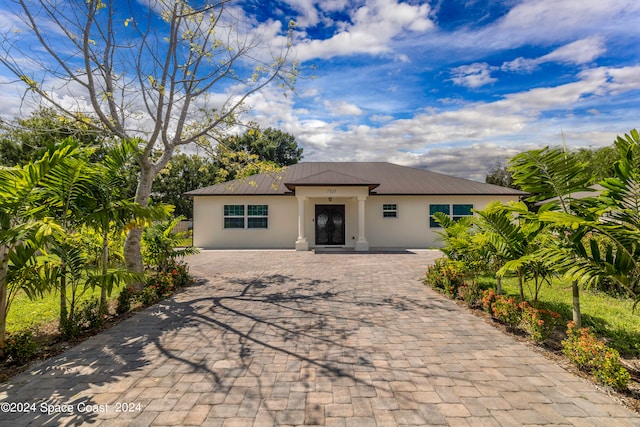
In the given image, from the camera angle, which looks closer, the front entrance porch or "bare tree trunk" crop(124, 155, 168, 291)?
"bare tree trunk" crop(124, 155, 168, 291)

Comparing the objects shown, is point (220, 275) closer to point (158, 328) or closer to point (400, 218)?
point (158, 328)

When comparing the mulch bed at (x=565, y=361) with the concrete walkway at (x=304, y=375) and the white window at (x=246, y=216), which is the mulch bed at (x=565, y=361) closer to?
the concrete walkway at (x=304, y=375)

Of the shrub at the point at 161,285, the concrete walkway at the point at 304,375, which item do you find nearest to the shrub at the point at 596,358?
the concrete walkway at the point at 304,375

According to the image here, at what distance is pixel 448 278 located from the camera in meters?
6.96

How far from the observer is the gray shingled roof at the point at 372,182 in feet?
48.5

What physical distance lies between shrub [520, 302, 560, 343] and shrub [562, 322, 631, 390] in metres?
0.45

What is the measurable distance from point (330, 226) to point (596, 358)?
13133mm

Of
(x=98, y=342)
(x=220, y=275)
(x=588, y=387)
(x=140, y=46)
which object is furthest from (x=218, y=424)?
(x=140, y=46)

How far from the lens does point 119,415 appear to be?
2666mm

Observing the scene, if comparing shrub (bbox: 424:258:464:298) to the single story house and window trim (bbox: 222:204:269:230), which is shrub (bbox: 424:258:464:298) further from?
window trim (bbox: 222:204:269:230)

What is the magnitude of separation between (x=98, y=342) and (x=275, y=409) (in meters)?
3.19

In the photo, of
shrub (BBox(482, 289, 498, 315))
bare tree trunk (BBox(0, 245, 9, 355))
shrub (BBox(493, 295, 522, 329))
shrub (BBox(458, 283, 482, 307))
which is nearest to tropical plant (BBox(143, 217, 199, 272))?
bare tree trunk (BBox(0, 245, 9, 355))

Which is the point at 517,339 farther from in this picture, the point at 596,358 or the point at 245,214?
the point at 245,214

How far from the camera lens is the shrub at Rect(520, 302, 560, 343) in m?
4.18
